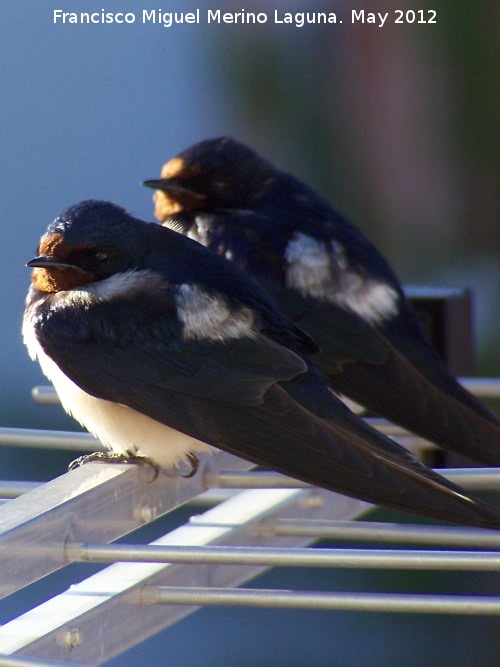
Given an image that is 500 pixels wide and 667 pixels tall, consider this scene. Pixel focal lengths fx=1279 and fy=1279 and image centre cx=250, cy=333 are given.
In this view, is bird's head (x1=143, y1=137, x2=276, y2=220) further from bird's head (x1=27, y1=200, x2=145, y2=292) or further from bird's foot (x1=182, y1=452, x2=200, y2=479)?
bird's foot (x1=182, y1=452, x2=200, y2=479)

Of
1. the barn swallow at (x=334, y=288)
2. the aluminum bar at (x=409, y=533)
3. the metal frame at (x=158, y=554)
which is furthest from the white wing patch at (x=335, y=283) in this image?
the aluminum bar at (x=409, y=533)

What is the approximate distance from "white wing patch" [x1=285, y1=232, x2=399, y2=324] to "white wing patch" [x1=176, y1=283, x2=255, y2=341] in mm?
385

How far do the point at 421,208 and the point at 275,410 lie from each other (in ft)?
8.98

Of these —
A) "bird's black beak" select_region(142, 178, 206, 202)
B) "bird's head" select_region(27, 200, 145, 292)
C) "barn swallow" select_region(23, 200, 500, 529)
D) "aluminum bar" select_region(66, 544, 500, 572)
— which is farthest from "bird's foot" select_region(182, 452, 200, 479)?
"bird's black beak" select_region(142, 178, 206, 202)

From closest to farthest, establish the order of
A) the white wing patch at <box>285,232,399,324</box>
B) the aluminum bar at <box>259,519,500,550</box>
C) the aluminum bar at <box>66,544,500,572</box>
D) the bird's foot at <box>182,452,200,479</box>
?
1. the aluminum bar at <box>66,544,500,572</box>
2. the aluminum bar at <box>259,519,500,550</box>
3. the bird's foot at <box>182,452,200,479</box>
4. the white wing patch at <box>285,232,399,324</box>

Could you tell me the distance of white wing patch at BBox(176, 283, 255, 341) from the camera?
148cm

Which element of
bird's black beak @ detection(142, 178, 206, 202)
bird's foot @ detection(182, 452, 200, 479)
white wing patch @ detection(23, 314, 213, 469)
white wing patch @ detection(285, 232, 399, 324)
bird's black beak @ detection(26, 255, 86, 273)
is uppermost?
bird's black beak @ detection(142, 178, 206, 202)

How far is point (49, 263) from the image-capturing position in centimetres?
152

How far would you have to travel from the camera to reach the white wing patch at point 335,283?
185 cm

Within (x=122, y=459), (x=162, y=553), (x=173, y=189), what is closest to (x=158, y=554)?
(x=162, y=553)

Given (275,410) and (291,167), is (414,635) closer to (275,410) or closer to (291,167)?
(291,167)

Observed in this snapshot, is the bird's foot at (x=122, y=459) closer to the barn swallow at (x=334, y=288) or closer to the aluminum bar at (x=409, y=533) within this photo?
the aluminum bar at (x=409, y=533)

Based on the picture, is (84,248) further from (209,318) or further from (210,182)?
(210,182)

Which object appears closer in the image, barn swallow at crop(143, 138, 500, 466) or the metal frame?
the metal frame
